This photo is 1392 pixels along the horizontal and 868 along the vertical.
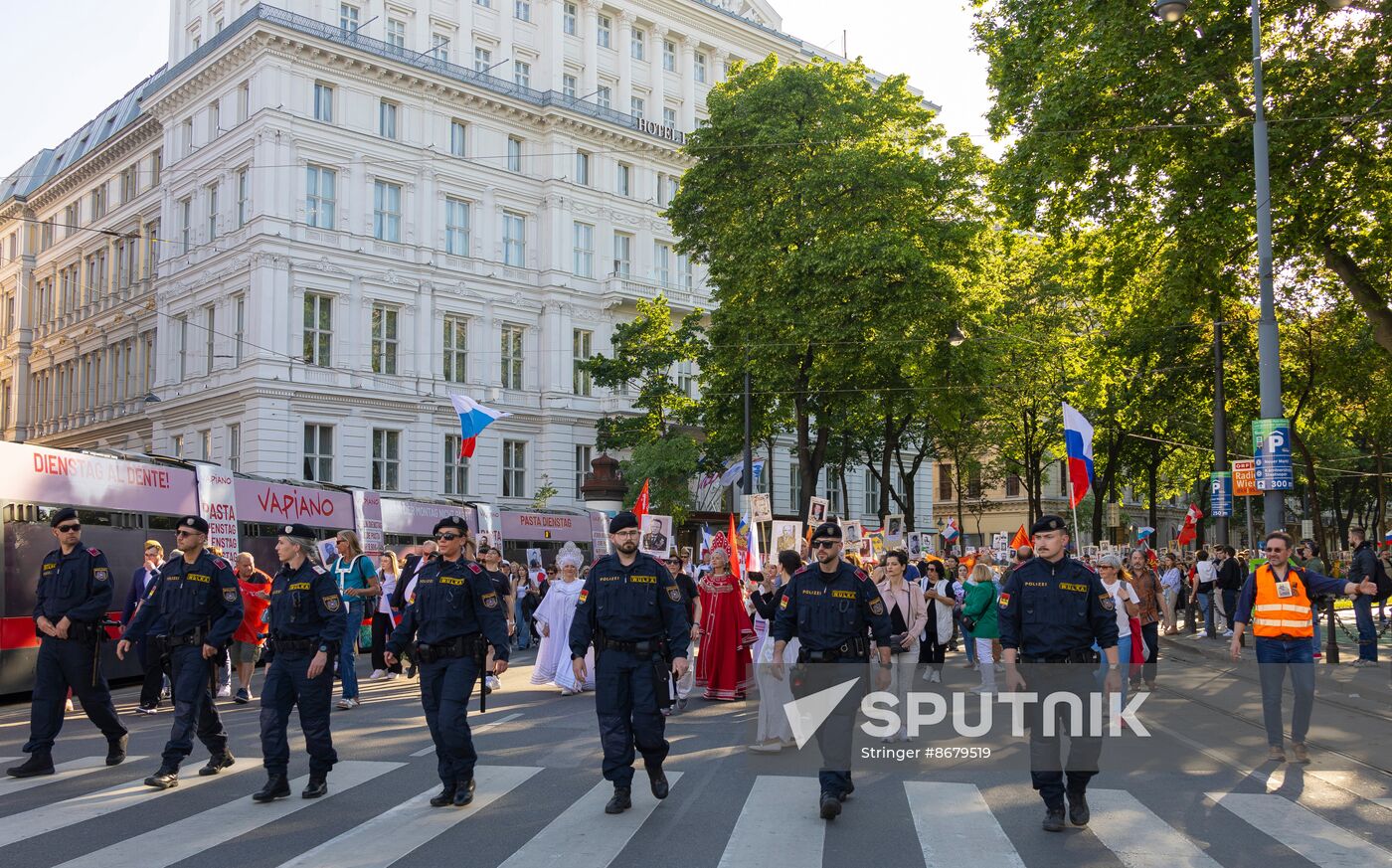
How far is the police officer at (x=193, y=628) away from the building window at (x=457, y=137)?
140 feet

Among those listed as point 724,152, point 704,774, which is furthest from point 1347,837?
point 724,152

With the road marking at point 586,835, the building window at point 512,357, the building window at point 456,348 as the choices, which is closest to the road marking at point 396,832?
the road marking at point 586,835

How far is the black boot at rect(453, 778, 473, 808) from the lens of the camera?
26.9 feet

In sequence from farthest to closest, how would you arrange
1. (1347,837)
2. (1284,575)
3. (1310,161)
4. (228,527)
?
(228,527)
(1310,161)
(1284,575)
(1347,837)

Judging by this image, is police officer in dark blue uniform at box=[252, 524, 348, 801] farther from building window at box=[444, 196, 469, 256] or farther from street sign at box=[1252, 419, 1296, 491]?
building window at box=[444, 196, 469, 256]

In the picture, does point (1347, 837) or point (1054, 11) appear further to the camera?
point (1054, 11)

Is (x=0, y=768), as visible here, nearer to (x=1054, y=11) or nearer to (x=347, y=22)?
(x=1054, y=11)

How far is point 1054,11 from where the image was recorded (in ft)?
67.5

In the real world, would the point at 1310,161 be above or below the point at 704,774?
above

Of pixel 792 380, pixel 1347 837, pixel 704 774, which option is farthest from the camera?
pixel 792 380

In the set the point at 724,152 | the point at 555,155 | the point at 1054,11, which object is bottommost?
the point at 1054,11

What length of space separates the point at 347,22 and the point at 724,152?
777 inches

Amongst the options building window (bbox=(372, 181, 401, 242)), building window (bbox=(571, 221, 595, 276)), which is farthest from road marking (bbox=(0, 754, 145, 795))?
building window (bbox=(571, 221, 595, 276))

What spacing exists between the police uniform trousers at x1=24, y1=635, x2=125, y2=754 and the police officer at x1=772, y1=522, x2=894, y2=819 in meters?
5.28
